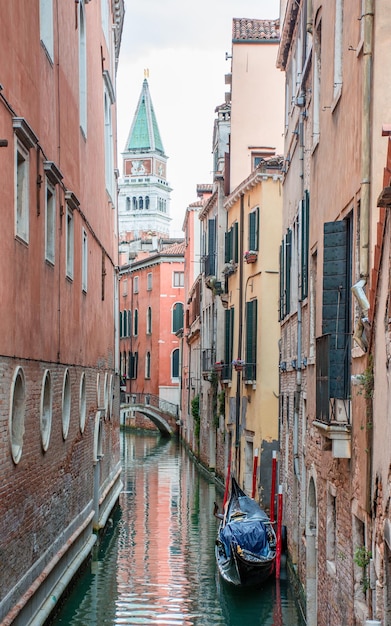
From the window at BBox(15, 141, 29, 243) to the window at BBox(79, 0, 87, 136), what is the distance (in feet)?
20.9

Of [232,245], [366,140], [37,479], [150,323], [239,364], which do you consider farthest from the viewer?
[150,323]

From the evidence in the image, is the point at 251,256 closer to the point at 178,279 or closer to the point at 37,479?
the point at 37,479

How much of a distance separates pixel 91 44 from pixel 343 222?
464 inches

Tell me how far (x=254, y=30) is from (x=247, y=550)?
16.3 metres

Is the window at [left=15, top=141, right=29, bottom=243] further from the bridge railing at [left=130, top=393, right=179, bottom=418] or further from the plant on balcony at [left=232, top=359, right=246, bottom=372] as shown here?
the bridge railing at [left=130, top=393, right=179, bottom=418]

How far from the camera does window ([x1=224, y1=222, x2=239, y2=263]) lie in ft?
87.2

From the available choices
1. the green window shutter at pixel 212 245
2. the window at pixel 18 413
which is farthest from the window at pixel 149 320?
the window at pixel 18 413

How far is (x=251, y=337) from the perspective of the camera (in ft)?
77.4

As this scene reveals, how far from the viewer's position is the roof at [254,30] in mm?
27938

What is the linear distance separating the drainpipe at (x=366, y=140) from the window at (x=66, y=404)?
7.88 metres

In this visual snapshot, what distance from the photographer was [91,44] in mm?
20266

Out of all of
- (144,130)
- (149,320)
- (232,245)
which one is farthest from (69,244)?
(144,130)

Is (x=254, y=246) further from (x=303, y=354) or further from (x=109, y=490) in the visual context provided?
(x=303, y=354)

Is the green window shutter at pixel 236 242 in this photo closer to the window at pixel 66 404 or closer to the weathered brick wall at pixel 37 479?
the weathered brick wall at pixel 37 479
